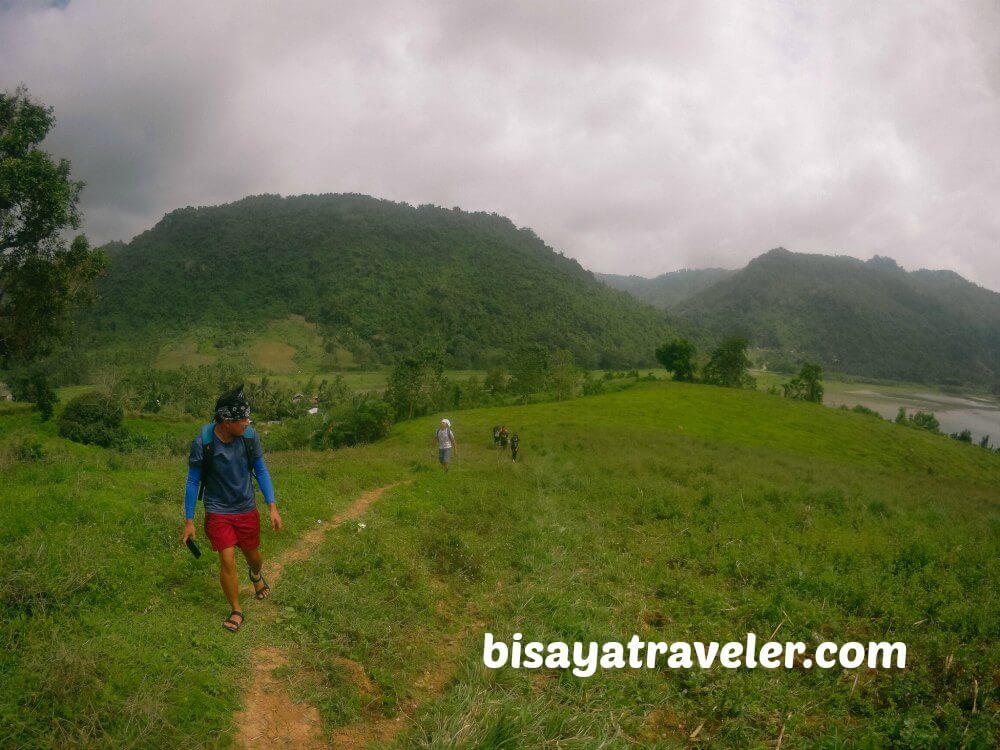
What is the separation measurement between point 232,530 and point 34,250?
19930 mm

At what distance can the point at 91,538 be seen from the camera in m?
6.55

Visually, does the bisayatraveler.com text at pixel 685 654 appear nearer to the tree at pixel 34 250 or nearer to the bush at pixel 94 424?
the tree at pixel 34 250

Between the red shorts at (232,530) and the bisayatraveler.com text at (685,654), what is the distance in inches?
121

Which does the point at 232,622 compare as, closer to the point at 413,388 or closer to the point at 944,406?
the point at 413,388

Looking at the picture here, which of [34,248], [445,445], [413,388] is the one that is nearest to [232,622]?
[445,445]

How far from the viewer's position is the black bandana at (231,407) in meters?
5.48

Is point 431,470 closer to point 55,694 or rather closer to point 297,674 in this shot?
point 297,674

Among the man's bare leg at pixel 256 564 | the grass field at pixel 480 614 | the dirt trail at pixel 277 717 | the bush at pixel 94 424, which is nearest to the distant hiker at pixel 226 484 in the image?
the man's bare leg at pixel 256 564

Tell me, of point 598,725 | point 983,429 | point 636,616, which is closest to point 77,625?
point 598,725

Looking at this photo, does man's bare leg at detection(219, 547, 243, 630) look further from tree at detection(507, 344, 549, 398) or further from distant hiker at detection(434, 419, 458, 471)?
tree at detection(507, 344, 549, 398)

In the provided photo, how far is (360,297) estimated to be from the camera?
158375 mm

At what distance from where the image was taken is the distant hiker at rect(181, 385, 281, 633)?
5469 mm

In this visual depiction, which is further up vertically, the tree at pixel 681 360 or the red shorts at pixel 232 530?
the tree at pixel 681 360

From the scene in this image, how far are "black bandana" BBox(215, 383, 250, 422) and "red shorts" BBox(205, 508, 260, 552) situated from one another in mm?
1112
